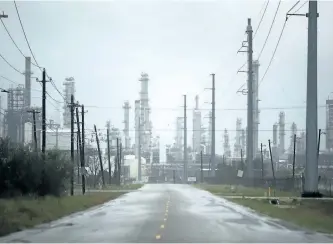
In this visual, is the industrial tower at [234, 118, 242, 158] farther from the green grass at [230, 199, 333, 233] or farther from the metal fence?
the green grass at [230, 199, 333, 233]

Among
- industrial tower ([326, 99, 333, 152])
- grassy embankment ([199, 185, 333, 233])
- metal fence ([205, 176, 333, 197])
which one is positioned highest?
industrial tower ([326, 99, 333, 152])

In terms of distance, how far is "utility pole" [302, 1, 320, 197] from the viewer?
116ft

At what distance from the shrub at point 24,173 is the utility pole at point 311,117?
1713 centimetres

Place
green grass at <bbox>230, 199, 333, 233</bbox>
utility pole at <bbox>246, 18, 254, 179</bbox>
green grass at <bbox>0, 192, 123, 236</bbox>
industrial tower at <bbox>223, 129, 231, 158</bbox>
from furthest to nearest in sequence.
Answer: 1. industrial tower at <bbox>223, 129, 231, 158</bbox>
2. utility pole at <bbox>246, 18, 254, 179</bbox>
3. green grass at <bbox>230, 199, 333, 233</bbox>
4. green grass at <bbox>0, 192, 123, 236</bbox>

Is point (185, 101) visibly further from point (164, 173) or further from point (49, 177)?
point (49, 177)

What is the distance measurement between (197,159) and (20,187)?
411 ft

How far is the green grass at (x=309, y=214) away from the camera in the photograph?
24.2 m

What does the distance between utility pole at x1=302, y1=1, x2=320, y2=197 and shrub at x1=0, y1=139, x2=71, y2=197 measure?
56.2 ft

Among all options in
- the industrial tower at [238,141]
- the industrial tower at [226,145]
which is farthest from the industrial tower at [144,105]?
the industrial tower at [226,145]

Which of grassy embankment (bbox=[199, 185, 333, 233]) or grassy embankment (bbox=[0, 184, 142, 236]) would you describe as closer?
grassy embankment (bbox=[0, 184, 142, 236])

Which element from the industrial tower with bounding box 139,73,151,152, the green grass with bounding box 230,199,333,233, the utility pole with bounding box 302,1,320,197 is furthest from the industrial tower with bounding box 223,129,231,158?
the utility pole with bounding box 302,1,320,197

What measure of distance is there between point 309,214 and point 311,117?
24.5 ft

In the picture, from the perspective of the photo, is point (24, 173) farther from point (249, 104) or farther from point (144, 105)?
point (144, 105)

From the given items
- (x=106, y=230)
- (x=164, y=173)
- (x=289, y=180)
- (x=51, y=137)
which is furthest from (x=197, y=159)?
(x=106, y=230)
